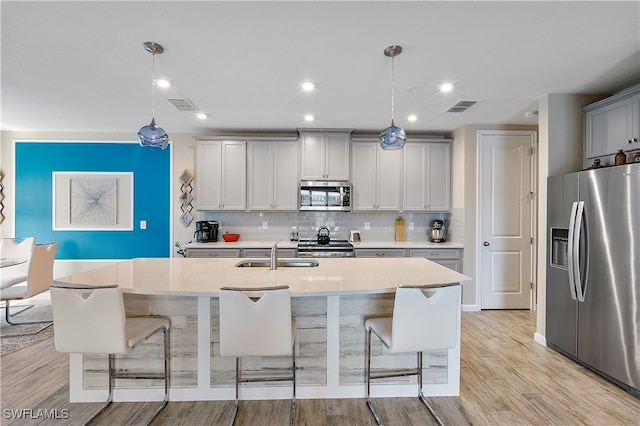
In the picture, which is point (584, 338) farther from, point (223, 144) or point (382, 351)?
point (223, 144)

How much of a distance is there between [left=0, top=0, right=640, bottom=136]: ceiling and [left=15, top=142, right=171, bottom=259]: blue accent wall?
108 cm

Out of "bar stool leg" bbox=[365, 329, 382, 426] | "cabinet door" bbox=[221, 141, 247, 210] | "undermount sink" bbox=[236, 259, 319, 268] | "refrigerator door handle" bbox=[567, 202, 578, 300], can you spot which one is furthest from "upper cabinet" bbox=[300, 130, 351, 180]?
"bar stool leg" bbox=[365, 329, 382, 426]

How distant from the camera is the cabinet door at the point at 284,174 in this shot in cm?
479

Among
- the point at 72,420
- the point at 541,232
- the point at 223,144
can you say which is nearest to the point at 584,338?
the point at 541,232

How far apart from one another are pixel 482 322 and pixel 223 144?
430cm

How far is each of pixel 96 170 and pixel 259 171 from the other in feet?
8.64

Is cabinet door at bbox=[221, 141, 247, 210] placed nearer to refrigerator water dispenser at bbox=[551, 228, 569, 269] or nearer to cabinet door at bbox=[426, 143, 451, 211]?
cabinet door at bbox=[426, 143, 451, 211]

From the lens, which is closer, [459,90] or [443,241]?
[459,90]

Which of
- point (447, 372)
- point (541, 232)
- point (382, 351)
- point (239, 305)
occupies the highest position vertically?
point (541, 232)

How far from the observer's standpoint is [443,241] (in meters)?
4.93

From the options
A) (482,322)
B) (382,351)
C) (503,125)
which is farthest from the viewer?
(503,125)

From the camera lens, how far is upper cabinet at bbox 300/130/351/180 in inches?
187

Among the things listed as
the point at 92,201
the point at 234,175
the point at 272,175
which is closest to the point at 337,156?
the point at 272,175

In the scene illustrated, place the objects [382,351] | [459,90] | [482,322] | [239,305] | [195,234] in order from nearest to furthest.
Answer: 1. [239,305]
2. [382,351]
3. [459,90]
4. [482,322]
5. [195,234]
